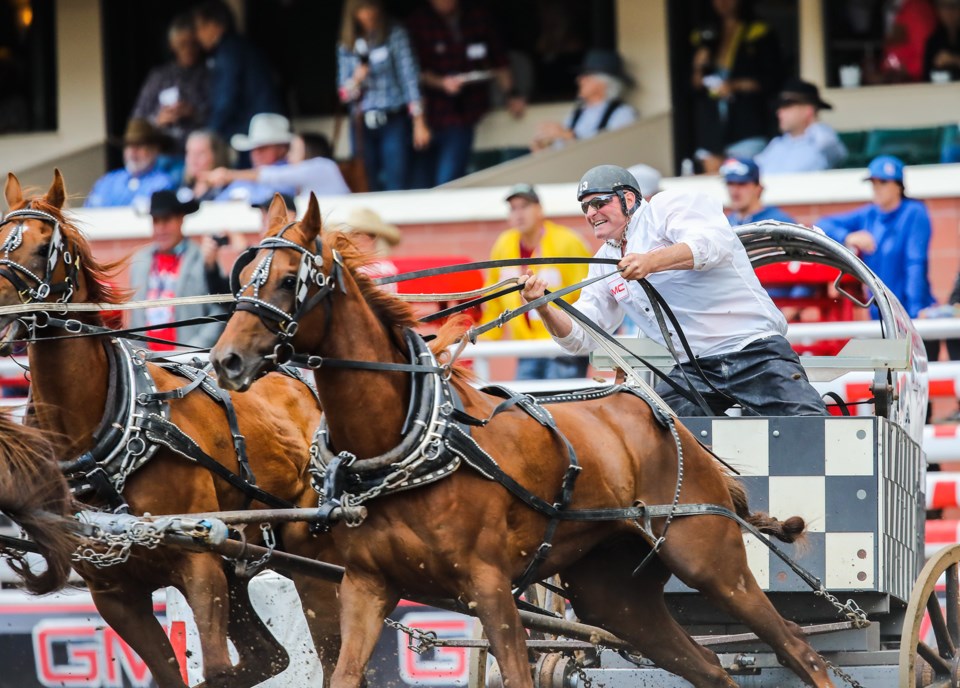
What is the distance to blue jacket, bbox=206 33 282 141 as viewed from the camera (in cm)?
1309

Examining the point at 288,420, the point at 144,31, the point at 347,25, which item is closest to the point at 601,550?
the point at 288,420

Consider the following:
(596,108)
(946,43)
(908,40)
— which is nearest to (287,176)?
(596,108)

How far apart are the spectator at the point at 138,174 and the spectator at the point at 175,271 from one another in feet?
9.66

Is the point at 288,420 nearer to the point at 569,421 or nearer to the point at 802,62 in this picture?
the point at 569,421

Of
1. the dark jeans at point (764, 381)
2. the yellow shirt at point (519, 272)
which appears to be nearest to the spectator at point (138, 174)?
the yellow shirt at point (519, 272)

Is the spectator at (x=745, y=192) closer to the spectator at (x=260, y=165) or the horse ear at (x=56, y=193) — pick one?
the spectator at (x=260, y=165)

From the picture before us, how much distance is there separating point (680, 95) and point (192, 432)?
304 inches

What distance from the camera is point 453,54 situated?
43.0ft

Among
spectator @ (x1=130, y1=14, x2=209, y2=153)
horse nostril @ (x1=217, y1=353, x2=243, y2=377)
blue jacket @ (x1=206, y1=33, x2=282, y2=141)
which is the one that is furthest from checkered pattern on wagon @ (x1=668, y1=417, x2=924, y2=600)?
spectator @ (x1=130, y1=14, x2=209, y2=153)

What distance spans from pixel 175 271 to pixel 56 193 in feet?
11.0

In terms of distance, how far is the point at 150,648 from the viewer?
20.7ft

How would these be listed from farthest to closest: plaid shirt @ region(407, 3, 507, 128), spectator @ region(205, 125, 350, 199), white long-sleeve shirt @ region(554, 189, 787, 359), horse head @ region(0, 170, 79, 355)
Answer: plaid shirt @ region(407, 3, 507, 128)
spectator @ region(205, 125, 350, 199)
white long-sleeve shirt @ region(554, 189, 787, 359)
horse head @ region(0, 170, 79, 355)

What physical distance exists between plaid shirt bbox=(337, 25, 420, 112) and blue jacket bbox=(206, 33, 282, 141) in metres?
0.81

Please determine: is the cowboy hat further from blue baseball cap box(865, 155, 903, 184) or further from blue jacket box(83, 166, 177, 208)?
blue baseball cap box(865, 155, 903, 184)
